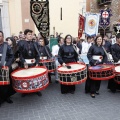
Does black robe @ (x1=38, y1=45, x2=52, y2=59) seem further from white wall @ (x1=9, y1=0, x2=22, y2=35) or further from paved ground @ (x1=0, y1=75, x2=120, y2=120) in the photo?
white wall @ (x1=9, y1=0, x2=22, y2=35)

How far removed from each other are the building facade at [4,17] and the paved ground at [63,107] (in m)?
7.96

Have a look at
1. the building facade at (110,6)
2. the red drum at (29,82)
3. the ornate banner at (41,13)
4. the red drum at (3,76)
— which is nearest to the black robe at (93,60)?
the red drum at (29,82)

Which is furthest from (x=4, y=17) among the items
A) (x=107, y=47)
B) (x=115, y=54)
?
(x=115, y=54)

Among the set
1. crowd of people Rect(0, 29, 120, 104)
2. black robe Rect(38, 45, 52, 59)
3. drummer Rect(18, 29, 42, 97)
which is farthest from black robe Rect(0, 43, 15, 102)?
black robe Rect(38, 45, 52, 59)

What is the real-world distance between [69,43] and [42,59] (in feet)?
3.26

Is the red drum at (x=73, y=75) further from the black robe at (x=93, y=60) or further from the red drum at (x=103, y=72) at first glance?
the black robe at (x=93, y=60)

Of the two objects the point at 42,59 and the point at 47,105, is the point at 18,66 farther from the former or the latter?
the point at 47,105

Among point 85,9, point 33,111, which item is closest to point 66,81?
point 33,111

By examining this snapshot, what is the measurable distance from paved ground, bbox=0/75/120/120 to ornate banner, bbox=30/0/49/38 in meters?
1.99

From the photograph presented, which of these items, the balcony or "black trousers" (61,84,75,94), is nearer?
"black trousers" (61,84,75,94)

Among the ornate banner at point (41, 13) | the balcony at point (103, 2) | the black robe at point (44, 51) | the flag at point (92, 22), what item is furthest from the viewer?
the balcony at point (103, 2)

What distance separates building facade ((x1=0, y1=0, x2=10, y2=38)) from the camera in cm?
→ 1134

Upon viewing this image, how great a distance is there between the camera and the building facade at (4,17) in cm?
1134

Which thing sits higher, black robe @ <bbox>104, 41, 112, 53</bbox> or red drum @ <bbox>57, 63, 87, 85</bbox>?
black robe @ <bbox>104, 41, 112, 53</bbox>
